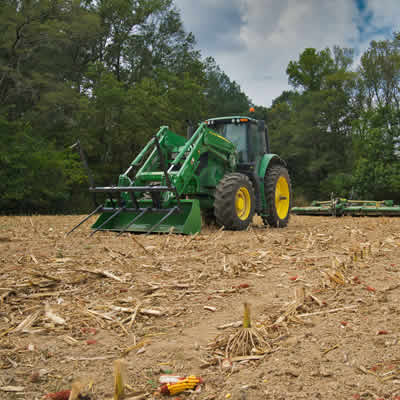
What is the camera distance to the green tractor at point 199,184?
7188 millimetres

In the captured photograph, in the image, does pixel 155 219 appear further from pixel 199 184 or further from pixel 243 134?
pixel 243 134

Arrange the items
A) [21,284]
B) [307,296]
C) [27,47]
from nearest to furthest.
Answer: [307,296], [21,284], [27,47]

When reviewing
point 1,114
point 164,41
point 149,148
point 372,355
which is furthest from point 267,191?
point 164,41

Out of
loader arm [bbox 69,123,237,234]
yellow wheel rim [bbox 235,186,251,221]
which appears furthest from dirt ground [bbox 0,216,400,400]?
yellow wheel rim [bbox 235,186,251,221]

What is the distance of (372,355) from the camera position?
2.12 metres

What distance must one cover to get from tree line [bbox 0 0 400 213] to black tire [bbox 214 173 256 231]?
12651 mm

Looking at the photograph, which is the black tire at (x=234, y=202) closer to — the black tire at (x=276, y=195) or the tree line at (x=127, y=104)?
the black tire at (x=276, y=195)

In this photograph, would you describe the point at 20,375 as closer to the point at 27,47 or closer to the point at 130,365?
the point at 130,365

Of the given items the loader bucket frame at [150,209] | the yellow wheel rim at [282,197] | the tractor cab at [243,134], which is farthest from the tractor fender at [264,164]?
the loader bucket frame at [150,209]

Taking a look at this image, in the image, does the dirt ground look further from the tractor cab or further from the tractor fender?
the tractor cab

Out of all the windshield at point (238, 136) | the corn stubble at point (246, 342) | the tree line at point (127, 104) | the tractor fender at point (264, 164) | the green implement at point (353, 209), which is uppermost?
the tree line at point (127, 104)

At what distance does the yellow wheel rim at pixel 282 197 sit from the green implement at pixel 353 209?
4.45m

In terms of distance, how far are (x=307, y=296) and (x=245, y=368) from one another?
1137mm

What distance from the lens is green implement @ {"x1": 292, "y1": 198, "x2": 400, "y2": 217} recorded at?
44.1 feet
